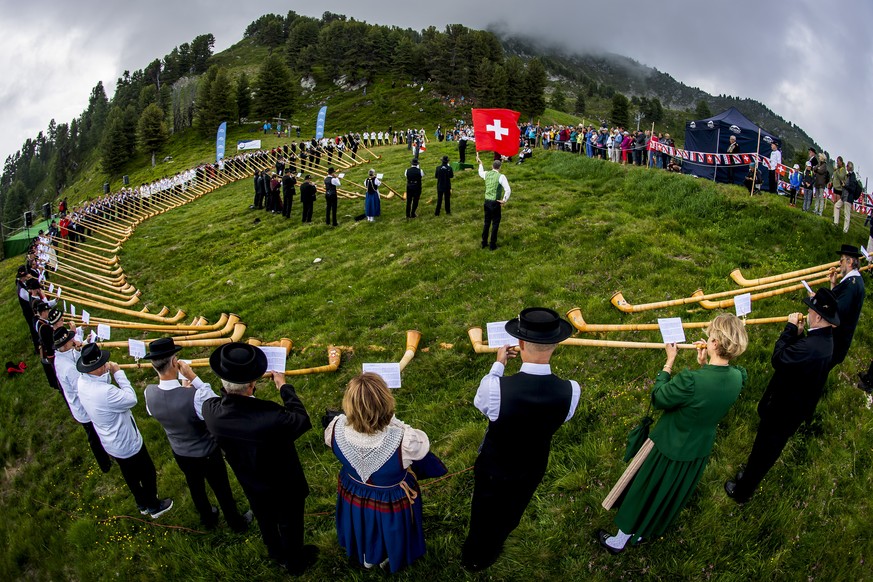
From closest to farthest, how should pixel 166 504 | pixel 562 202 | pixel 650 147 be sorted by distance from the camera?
pixel 166 504 → pixel 562 202 → pixel 650 147

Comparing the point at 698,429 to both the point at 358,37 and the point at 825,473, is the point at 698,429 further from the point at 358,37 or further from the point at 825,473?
the point at 358,37

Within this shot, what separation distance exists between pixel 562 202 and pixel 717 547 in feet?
44.0

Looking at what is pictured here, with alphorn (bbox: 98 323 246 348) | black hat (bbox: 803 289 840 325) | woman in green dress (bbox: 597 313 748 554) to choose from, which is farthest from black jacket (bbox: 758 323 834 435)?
alphorn (bbox: 98 323 246 348)

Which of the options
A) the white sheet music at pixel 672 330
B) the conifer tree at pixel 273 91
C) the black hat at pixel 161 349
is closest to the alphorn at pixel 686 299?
the white sheet music at pixel 672 330

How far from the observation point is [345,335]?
1059 centimetres

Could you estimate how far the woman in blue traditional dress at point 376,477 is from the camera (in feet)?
12.6

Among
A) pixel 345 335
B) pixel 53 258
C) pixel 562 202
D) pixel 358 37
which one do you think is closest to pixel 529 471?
pixel 345 335

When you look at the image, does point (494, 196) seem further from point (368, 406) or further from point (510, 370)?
point (368, 406)

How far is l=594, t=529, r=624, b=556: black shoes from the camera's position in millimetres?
4926

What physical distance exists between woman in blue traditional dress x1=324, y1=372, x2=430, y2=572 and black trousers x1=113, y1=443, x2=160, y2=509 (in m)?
3.41

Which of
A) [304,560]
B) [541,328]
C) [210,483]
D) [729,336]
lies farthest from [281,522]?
[729,336]

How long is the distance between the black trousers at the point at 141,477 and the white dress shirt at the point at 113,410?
0.39 ft

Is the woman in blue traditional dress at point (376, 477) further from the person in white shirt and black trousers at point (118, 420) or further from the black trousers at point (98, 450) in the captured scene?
the black trousers at point (98, 450)

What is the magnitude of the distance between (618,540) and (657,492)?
2.40 feet
